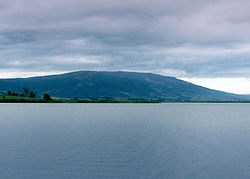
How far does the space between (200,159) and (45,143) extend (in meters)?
26.8

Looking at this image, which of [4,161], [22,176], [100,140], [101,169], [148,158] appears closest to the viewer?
[22,176]

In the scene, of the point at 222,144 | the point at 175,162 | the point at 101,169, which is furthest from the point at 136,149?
the point at 222,144

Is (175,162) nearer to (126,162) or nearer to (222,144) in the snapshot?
(126,162)

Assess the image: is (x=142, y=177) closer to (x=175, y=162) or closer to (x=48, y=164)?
(x=175, y=162)

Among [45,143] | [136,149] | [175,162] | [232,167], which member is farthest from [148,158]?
[45,143]

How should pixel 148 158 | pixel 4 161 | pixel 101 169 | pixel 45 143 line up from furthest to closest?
pixel 45 143 < pixel 148 158 < pixel 4 161 < pixel 101 169

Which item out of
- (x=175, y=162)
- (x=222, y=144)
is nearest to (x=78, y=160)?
(x=175, y=162)

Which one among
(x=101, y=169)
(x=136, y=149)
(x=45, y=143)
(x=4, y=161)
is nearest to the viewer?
(x=101, y=169)

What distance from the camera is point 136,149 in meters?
47.9

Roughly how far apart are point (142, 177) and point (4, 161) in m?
18.5

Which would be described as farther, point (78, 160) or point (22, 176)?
point (78, 160)

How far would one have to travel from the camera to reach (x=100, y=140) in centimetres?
5600

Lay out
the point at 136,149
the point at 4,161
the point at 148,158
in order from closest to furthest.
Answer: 1. the point at 4,161
2. the point at 148,158
3. the point at 136,149

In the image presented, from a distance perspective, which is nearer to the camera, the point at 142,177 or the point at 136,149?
the point at 142,177
